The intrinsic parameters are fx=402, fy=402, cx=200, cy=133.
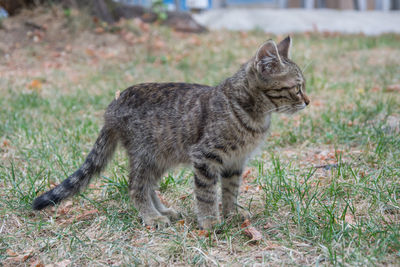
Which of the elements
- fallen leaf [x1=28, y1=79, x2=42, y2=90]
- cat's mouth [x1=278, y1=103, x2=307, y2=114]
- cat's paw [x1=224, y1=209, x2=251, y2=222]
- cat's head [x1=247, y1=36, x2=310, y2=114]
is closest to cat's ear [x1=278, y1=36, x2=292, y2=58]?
cat's head [x1=247, y1=36, x2=310, y2=114]

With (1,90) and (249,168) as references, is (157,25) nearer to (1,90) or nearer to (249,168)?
(1,90)

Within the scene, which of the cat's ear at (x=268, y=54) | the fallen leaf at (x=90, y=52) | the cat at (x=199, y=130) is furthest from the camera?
the fallen leaf at (x=90, y=52)

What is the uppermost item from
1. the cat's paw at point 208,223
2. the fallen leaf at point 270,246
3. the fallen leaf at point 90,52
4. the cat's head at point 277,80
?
the cat's head at point 277,80

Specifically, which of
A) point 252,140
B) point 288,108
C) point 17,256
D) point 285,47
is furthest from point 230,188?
point 17,256

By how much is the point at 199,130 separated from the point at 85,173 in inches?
42.0

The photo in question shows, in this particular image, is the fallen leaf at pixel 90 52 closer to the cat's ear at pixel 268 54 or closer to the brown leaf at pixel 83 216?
the brown leaf at pixel 83 216

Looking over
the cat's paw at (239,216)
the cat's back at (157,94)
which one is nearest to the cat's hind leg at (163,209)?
the cat's paw at (239,216)

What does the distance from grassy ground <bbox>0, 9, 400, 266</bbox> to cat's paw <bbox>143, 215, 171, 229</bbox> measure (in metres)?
0.11

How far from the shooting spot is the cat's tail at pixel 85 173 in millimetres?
3295

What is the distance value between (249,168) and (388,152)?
4.70 feet

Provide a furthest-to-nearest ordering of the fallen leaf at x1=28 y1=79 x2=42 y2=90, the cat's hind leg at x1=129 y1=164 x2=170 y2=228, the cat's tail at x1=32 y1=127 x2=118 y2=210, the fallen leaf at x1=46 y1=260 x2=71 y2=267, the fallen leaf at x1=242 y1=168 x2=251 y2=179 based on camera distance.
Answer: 1. the fallen leaf at x1=28 y1=79 x2=42 y2=90
2. the fallen leaf at x1=242 y1=168 x2=251 y2=179
3. the cat's hind leg at x1=129 y1=164 x2=170 y2=228
4. the cat's tail at x1=32 y1=127 x2=118 y2=210
5. the fallen leaf at x1=46 y1=260 x2=71 y2=267

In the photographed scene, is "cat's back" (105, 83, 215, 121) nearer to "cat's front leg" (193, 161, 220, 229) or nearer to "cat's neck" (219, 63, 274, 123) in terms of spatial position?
"cat's neck" (219, 63, 274, 123)

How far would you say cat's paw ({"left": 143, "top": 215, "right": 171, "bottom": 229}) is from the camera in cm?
330

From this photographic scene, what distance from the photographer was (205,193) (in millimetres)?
3229
